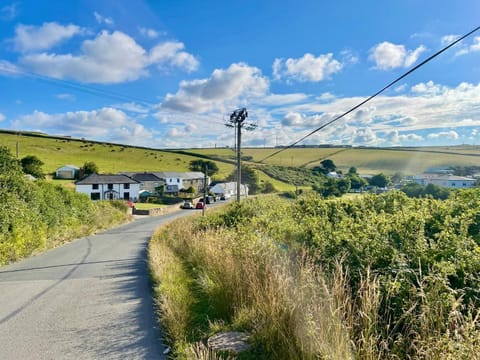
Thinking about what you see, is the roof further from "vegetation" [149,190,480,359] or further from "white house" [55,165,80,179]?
"vegetation" [149,190,480,359]

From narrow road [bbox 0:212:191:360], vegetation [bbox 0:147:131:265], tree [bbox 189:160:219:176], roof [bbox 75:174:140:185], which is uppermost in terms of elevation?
tree [bbox 189:160:219:176]

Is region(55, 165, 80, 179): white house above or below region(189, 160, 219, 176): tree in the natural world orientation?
below

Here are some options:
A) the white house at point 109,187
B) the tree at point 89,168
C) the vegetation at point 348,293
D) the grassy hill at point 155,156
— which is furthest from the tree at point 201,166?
the vegetation at point 348,293

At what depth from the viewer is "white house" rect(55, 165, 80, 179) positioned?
2932 inches

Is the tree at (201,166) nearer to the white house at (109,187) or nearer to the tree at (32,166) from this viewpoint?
the white house at (109,187)

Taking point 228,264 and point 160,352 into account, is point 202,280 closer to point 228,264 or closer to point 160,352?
point 228,264

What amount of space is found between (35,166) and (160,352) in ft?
232

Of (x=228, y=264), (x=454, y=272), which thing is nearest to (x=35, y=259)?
(x=228, y=264)

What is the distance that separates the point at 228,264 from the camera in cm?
634

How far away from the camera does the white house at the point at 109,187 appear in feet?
219

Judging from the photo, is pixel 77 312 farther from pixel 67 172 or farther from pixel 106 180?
pixel 67 172

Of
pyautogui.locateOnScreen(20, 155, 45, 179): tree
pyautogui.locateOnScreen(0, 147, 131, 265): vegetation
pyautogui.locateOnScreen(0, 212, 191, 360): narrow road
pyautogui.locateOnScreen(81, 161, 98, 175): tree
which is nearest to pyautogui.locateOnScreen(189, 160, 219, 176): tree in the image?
pyautogui.locateOnScreen(81, 161, 98, 175): tree

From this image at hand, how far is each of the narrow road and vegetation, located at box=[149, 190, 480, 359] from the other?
1.78ft

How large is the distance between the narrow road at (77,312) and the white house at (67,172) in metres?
71.2
